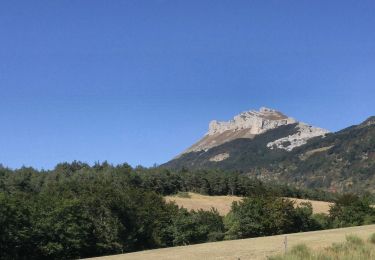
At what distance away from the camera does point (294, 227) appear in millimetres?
84688

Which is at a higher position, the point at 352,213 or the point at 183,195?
the point at 183,195

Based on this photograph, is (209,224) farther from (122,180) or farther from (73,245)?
(122,180)

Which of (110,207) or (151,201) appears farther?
(151,201)

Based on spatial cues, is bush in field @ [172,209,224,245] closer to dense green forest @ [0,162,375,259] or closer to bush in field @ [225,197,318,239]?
dense green forest @ [0,162,375,259]

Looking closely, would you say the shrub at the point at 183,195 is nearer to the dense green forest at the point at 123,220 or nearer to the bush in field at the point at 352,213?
the dense green forest at the point at 123,220

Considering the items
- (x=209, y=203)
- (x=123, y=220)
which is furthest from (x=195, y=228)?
(x=209, y=203)

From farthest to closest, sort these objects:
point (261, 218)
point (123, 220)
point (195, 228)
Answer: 1. point (261, 218)
2. point (195, 228)
3. point (123, 220)

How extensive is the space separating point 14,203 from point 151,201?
3133 centimetres

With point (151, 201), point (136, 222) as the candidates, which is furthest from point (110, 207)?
point (151, 201)

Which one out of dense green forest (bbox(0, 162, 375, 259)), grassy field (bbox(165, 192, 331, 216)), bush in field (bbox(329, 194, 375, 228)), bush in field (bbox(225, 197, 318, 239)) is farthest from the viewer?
grassy field (bbox(165, 192, 331, 216))

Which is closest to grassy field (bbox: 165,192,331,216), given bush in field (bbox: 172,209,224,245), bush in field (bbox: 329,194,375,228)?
bush in field (bbox: 329,194,375,228)

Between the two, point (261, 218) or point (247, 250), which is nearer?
point (247, 250)

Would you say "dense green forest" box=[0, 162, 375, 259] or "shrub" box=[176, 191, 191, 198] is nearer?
"dense green forest" box=[0, 162, 375, 259]

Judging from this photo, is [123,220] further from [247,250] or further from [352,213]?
[352,213]
